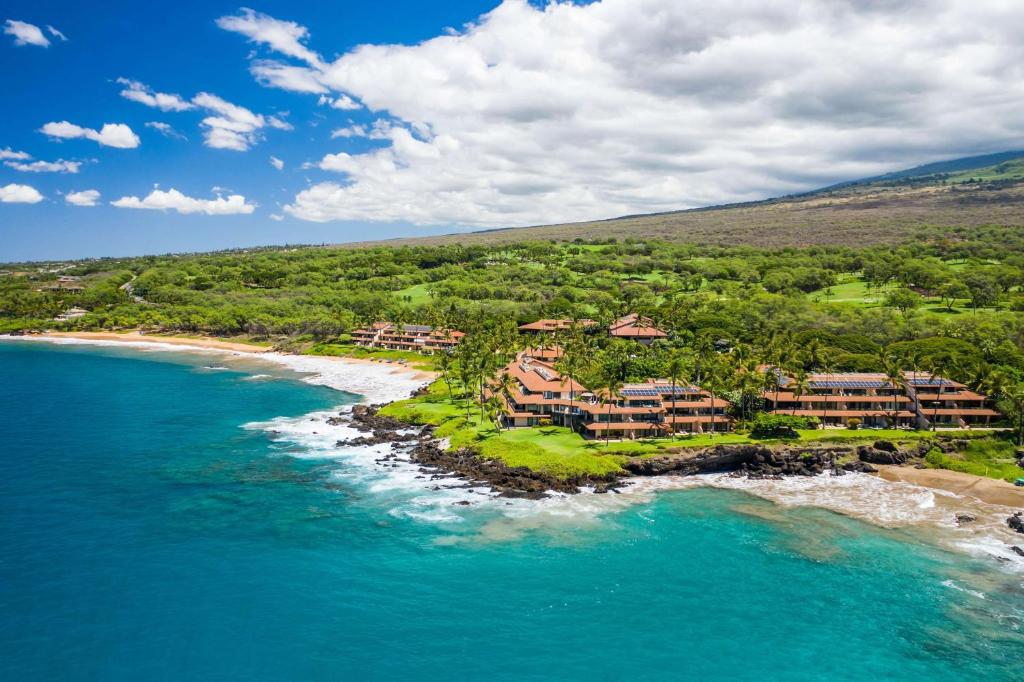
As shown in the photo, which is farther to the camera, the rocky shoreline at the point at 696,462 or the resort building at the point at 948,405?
the resort building at the point at 948,405

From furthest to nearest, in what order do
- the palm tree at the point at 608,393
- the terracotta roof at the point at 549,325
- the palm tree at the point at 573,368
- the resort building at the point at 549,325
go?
the terracotta roof at the point at 549,325
the resort building at the point at 549,325
the palm tree at the point at 573,368
the palm tree at the point at 608,393

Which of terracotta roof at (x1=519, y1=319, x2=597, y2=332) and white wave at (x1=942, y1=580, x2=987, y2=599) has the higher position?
terracotta roof at (x1=519, y1=319, x2=597, y2=332)

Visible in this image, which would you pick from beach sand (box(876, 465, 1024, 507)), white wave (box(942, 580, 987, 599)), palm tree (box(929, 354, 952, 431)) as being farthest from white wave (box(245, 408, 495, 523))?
palm tree (box(929, 354, 952, 431))

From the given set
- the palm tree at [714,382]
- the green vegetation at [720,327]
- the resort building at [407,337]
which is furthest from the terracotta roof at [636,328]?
the palm tree at [714,382]

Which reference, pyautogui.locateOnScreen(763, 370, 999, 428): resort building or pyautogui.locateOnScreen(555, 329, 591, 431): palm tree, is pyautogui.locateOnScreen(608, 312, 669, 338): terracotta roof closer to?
pyautogui.locateOnScreen(555, 329, 591, 431): palm tree

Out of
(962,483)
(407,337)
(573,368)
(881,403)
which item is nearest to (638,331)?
(573,368)

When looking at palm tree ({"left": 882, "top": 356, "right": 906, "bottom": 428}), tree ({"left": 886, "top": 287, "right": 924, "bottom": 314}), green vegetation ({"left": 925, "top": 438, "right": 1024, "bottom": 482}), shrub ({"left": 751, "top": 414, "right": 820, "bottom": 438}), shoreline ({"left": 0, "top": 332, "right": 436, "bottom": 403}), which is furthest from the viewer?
tree ({"left": 886, "top": 287, "right": 924, "bottom": 314})

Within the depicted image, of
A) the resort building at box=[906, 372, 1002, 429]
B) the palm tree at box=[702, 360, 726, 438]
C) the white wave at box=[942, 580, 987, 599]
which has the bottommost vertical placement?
the white wave at box=[942, 580, 987, 599]

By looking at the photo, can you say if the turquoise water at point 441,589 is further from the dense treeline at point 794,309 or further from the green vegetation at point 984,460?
the dense treeline at point 794,309
